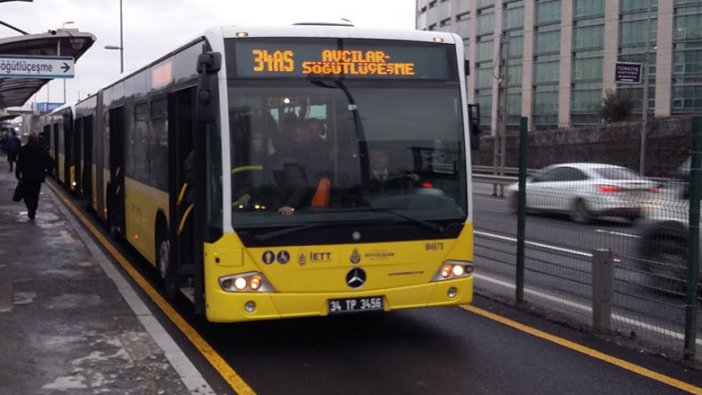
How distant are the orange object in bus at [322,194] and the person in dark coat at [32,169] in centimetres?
1278

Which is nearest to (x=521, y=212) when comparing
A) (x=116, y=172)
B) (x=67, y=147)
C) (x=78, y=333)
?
(x=78, y=333)

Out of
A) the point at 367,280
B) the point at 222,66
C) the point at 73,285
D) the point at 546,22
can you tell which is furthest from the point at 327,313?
the point at 546,22

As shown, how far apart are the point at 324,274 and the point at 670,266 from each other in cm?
309

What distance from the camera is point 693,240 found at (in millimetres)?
6832

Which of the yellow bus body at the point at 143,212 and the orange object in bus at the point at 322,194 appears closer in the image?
the orange object in bus at the point at 322,194

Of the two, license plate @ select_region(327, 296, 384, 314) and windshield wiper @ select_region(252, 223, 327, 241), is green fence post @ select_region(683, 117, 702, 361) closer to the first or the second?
license plate @ select_region(327, 296, 384, 314)

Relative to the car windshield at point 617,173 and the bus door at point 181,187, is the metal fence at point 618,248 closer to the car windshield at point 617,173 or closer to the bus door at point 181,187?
the car windshield at point 617,173

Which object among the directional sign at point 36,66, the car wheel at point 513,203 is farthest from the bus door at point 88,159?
the car wheel at point 513,203

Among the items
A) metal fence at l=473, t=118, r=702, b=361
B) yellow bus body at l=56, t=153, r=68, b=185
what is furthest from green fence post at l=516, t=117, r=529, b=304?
yellow bus body at l=56, t=153, r=68, b=185

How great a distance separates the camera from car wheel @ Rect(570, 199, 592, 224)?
8.22 meters

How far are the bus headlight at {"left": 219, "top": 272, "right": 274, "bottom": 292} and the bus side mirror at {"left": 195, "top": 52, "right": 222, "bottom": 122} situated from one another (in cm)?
127

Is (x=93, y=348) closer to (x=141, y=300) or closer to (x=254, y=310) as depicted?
(x=254, y=310)

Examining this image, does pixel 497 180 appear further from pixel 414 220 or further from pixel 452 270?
pixel 414 220

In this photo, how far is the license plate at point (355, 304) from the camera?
23.1ft
